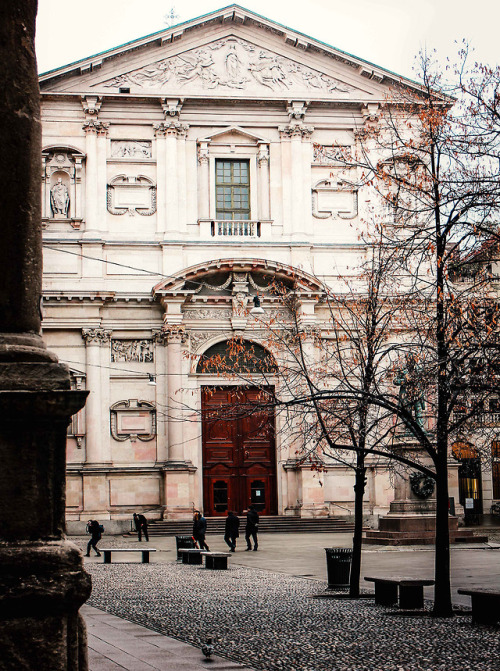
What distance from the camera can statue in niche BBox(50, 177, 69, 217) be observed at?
134ft

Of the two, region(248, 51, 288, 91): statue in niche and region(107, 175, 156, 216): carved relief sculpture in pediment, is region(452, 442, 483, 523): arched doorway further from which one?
region(248, 51, 288, 91): statue in niche

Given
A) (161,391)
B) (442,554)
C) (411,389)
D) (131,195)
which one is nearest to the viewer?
(442,554)

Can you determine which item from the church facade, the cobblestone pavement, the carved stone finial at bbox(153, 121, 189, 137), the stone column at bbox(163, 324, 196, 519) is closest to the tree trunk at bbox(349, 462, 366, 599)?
the cobblestone pavement

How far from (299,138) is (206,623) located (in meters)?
31.8

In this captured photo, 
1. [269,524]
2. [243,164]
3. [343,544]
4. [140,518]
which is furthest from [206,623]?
[243,164]

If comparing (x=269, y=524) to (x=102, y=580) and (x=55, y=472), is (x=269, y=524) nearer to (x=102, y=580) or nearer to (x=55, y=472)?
(x=102, y=580)

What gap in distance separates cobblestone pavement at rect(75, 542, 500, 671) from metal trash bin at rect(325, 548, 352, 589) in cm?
34

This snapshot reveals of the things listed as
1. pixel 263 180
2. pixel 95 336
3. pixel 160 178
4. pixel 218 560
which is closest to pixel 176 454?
pixel 95 336

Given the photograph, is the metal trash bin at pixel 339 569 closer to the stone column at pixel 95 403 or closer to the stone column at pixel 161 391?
the stone column at pixel 161 391

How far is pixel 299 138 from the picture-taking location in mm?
42562

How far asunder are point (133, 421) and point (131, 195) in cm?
954

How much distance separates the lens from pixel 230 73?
42406 millimetres

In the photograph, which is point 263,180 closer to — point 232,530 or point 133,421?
point 133,421

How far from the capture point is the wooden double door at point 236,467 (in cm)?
4069
